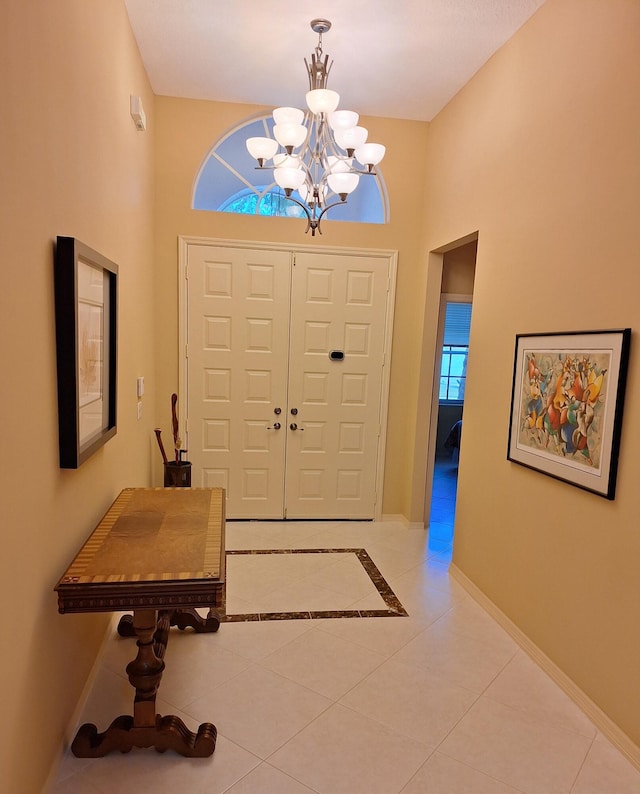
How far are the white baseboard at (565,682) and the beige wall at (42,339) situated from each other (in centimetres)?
216

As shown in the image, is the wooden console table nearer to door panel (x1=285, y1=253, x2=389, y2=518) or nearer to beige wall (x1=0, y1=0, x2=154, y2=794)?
beige wall (x1=0, y1=0, x2=154, y2=794)

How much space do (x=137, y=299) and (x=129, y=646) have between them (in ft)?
6.78

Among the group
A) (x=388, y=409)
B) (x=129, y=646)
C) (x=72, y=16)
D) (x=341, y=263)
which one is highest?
(x=72, y=16)

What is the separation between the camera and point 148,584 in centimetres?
167

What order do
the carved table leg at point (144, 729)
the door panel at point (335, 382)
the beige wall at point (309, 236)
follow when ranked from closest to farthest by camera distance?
1. the carved table leg at point (144, 729)
2. the beige wall at point (309, 236)
3. the door panel at point (335, 382)

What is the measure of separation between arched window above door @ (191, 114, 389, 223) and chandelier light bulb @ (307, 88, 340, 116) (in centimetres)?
154

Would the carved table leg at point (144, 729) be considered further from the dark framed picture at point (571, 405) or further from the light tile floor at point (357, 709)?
the dark framed picture at point (571, 405)

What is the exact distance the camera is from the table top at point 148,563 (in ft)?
5.39

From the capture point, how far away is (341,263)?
4.29 metres

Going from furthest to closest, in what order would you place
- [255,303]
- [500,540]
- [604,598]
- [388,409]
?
→ [388,409] → [255,303] → [500,540] → [604,598]

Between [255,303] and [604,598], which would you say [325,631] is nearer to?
[604,598]

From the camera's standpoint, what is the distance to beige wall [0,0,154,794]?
1.34 metres

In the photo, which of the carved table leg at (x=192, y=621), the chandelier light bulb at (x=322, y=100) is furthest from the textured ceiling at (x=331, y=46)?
the carved table leg at (x=192, y=621)

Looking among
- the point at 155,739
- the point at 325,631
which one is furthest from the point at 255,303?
the point at 155,739
